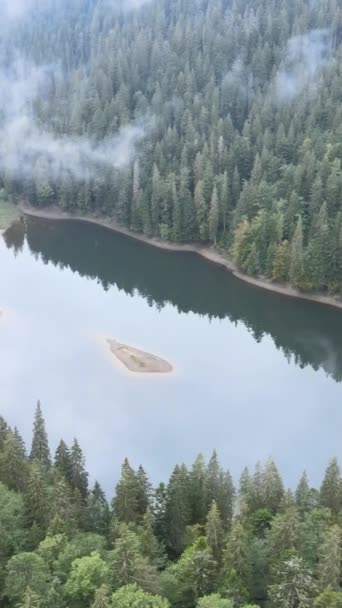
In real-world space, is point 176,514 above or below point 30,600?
below

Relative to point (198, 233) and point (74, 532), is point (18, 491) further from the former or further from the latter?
point (198, 233)

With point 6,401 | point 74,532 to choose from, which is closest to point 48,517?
point 74,532

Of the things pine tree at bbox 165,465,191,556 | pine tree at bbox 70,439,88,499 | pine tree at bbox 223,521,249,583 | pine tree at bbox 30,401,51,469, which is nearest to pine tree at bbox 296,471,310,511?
pine tree at bbox 165,465,191,556

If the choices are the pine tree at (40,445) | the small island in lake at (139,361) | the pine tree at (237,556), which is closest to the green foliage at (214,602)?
the pine tree at (237,556)

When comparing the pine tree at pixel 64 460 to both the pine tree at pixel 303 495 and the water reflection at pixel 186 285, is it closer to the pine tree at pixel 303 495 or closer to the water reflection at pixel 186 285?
the pine tree at pixel 303 495

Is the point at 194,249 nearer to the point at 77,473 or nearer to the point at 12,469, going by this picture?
the point at 77,473

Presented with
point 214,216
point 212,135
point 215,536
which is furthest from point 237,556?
point 212,135
